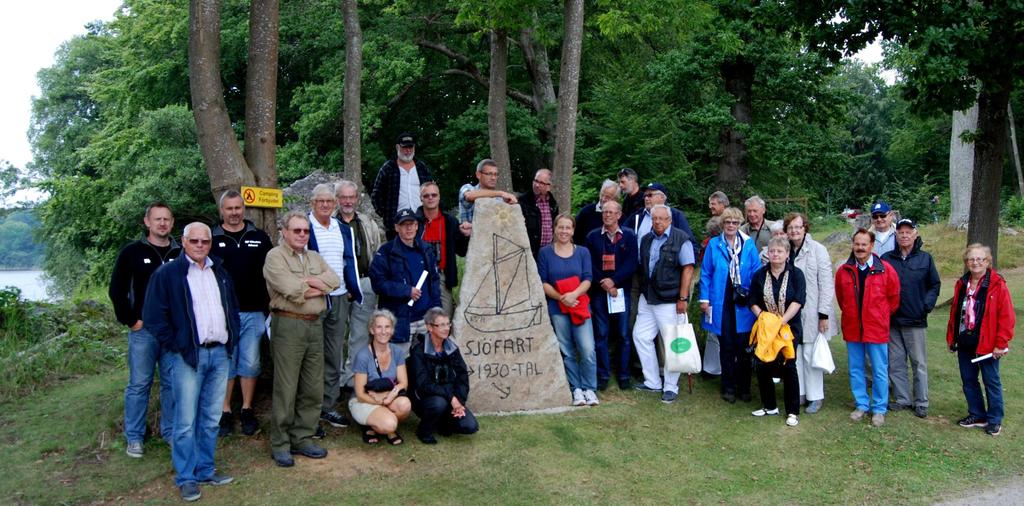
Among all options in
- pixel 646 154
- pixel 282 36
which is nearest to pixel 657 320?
pixel 646 154

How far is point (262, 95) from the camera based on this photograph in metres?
6.96

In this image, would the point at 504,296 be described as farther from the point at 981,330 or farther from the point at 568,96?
the point at 981,330

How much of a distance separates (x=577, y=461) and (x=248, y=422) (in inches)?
106

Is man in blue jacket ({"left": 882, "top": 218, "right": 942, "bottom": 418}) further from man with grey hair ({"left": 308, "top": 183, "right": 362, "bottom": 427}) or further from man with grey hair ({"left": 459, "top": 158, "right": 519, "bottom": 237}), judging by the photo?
man with grey hair ({"left": 308, "top": 183, "right": 362, "bottom": 427})

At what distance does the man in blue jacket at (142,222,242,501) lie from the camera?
4820mm

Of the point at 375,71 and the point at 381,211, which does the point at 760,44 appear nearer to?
the point at 375,71

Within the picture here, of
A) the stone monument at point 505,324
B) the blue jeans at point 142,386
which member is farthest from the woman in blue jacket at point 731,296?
the blue jeans at point 142,386

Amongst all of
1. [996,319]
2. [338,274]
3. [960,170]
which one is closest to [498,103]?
[338,274]

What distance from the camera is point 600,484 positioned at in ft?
17.9

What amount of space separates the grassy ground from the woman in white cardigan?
30 centimetres

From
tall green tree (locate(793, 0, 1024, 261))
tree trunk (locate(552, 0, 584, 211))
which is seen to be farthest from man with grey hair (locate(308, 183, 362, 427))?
tall green tree (locate(793, 0, 1024, 261))

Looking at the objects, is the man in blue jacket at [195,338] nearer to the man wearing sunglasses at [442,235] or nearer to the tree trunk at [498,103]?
the man wearing sunglasses at [442,235]

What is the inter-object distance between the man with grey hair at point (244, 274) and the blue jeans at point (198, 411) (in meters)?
0.64

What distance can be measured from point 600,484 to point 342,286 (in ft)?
8.64
